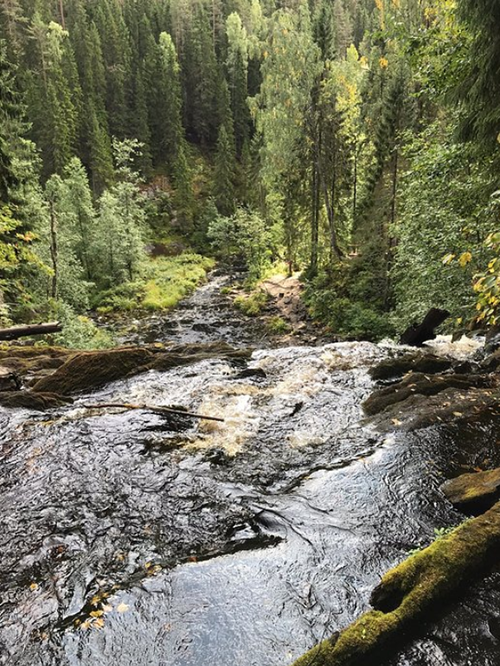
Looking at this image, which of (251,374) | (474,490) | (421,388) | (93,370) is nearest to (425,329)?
(421,388)

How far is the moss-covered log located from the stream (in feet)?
0.45

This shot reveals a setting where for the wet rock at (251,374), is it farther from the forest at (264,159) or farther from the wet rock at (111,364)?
the forest at (264,159)

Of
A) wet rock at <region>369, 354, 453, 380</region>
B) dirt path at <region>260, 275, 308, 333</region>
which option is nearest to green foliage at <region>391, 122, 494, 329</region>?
wet rock at <region>369, 354, 453, 380</region>

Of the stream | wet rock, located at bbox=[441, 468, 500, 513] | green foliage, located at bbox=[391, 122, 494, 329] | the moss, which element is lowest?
the stream

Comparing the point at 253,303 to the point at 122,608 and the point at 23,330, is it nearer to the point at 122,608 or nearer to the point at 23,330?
the point at 23,330

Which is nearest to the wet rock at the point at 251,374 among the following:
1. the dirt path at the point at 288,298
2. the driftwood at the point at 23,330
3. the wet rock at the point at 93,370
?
the wet rock at the point at 93,370

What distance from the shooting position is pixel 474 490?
4.58m

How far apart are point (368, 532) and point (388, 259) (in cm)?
1738

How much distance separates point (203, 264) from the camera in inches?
1854

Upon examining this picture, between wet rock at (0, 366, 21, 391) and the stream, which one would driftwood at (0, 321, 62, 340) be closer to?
wet rock at (0, 366, 21, 391)

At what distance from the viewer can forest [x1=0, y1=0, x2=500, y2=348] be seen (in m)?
8.84

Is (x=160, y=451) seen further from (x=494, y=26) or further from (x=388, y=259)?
(x=388, y=259)

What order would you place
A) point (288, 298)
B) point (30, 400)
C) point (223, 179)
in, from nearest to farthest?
point (30, 400), point (288, 298), point (223, 179)

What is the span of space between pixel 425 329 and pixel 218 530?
10110mm
